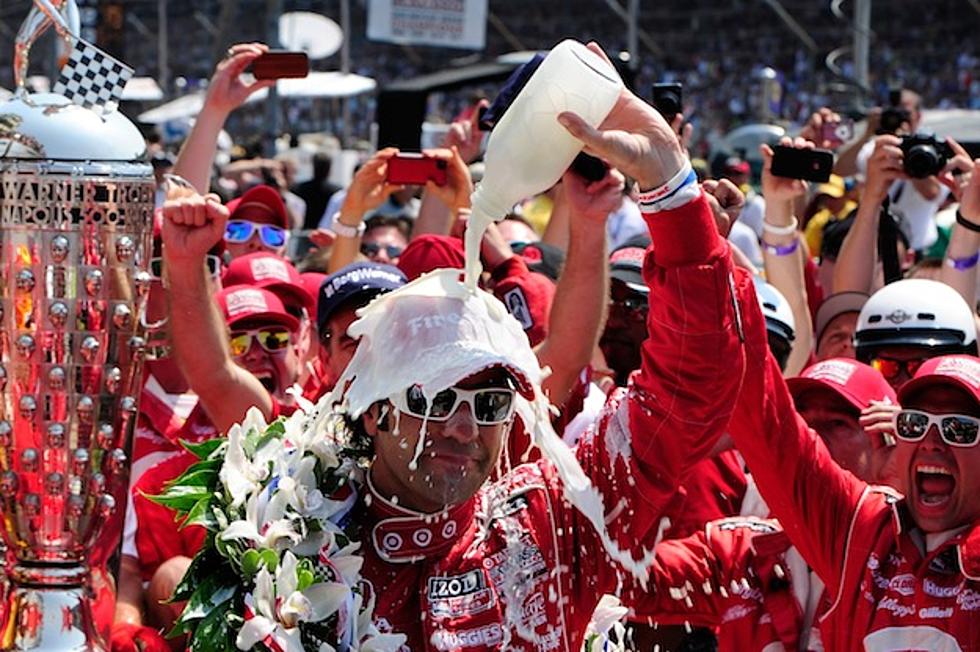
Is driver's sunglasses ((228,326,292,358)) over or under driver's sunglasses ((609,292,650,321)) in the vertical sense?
under

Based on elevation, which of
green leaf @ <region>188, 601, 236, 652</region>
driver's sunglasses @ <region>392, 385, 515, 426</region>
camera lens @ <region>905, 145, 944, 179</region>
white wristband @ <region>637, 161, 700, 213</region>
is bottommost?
green leaf @ <region>188, 601, 236, 652</region>

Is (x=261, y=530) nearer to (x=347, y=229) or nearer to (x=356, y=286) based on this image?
(x=356, y=286)

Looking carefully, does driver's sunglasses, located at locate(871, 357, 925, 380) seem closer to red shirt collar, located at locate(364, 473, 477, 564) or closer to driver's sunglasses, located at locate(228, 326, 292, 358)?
driver's sunglasses, located at locate(228, 326, 292, 358)

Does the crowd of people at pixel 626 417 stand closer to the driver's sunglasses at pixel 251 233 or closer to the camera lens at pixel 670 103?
the camera lens at pixel 670 103

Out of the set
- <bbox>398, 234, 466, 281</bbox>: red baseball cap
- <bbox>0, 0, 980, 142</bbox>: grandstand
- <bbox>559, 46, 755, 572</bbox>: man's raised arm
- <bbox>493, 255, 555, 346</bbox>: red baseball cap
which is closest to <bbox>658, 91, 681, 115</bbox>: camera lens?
<bbox>493, 255, 555, 346</bbox>: red baseball cap

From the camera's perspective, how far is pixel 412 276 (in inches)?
225

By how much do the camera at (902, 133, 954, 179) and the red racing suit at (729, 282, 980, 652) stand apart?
2.68 meters

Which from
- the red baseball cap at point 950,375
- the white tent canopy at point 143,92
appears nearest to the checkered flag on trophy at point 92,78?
the red baseball cap at point 950,375

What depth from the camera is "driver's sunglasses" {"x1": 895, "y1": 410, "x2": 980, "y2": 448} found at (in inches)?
166

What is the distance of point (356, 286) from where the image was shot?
4906 mm

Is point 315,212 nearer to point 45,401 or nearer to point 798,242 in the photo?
point 798,242

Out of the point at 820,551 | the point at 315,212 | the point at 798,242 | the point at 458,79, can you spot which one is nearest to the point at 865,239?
the point at 798,242

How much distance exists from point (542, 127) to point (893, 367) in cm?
271

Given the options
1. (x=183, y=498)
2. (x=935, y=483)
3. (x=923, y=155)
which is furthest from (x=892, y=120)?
(x=183, y=498)
